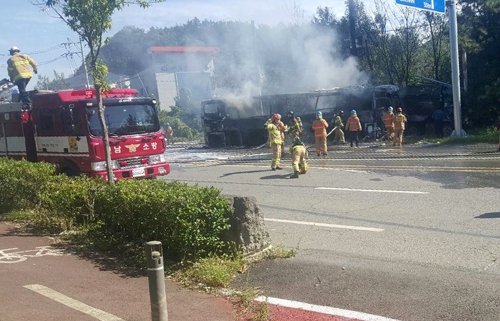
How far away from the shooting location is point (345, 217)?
29.1 ft

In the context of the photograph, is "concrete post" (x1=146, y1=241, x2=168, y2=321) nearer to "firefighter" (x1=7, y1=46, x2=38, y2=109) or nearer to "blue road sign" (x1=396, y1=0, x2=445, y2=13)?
"firefighter" (x1=7, y1=46, x2=38, y2=109)

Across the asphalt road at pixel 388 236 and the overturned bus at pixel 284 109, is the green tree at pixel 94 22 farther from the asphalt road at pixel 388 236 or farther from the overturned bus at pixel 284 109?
the overturned bus at pixel 284 109

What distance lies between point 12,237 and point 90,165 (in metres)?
3.97

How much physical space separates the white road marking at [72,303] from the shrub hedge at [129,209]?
1.25 metres

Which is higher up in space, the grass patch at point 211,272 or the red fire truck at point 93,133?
the red fire truck at point 93,133

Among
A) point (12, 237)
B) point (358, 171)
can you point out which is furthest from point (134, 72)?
point (12, 237)

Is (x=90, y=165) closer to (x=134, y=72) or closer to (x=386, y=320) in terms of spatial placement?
(x=386, y=320)

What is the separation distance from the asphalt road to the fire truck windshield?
2362mm

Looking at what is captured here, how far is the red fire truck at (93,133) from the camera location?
39.2 feet

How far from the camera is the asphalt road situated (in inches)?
197

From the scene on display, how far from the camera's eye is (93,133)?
11.9 metres

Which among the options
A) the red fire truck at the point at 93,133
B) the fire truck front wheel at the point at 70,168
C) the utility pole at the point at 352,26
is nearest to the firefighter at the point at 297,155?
the red fire truck at the point at 93,133

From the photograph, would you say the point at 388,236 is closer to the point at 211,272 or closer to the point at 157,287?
the point at 211,272

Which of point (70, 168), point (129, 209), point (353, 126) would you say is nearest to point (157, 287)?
point (129, 209)
